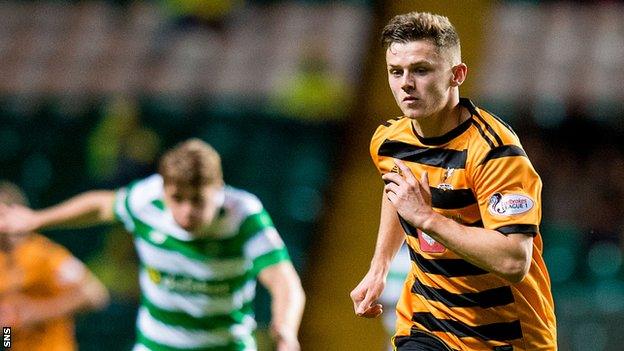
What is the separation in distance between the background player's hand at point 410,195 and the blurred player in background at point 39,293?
3.05 m

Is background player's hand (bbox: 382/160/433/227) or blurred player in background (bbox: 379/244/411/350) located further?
blurred player in background (bbox: 379/244/411/350)

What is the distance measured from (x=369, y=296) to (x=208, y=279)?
123 centimetres

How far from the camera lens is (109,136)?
1130 cm

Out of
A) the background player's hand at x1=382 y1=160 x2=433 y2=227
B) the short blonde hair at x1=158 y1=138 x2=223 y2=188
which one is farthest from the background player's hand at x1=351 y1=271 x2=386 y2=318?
the short blonde hair at x1=158 y1=138 x2=223 y2=188

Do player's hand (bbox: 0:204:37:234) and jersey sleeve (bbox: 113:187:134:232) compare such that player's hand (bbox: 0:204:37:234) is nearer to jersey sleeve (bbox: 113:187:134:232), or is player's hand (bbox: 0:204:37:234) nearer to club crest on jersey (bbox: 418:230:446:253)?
jersey sleeve (bbox: 113:187:134:232)

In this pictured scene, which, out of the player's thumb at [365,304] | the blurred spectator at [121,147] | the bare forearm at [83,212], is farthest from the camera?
the blurred spectator at [121,147]

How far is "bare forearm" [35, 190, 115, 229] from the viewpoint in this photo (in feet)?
16.3

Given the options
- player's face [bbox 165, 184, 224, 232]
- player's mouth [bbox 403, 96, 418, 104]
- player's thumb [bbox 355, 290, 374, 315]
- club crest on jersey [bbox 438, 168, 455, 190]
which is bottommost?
player's face [bbox 165, 184, 224, 232]

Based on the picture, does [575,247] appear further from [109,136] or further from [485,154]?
[485,154]

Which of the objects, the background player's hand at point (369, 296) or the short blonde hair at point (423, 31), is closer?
the short blonde hair at point (423, 31)

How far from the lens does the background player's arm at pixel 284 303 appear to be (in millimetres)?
4082

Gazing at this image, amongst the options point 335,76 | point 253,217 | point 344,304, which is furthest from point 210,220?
point 335,76

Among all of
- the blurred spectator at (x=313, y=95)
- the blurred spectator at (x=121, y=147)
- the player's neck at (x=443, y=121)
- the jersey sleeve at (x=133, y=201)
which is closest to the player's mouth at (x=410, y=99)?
the player's neck at (x=443, y=121)

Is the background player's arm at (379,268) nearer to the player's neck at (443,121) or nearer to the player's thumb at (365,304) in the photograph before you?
the player's thumb at (365,304)
